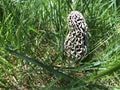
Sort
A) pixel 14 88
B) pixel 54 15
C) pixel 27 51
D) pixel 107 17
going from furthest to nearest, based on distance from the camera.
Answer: pixel 107 17 < pixel 54 15 < pixel 27 51 < pixel 14 88

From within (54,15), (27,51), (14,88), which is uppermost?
(54,15)

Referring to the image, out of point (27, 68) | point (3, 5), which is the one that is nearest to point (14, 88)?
point (27, 68)

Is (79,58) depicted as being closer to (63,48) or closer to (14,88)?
(63,48)

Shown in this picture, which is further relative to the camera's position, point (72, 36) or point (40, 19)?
point (40, 19)

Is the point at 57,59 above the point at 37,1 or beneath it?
beneath

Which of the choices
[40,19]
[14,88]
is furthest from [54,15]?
[14,88]

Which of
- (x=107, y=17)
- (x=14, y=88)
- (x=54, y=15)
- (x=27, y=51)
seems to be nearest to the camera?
(x=14, y=88)
